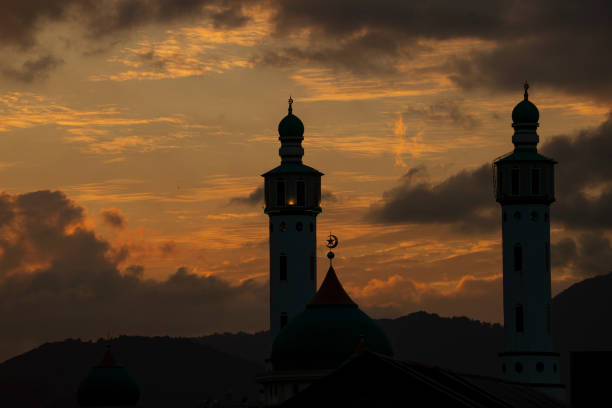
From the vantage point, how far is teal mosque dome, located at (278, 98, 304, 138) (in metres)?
122

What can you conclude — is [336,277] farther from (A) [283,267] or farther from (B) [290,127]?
(B) [290,127]

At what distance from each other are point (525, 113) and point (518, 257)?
10.3 m

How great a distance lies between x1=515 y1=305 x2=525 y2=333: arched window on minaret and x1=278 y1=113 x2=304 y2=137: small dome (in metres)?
20.1

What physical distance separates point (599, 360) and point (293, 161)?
26636 millimetres

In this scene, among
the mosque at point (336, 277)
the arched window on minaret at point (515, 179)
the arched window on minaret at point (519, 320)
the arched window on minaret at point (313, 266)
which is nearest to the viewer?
the mosque at point (336, 277)

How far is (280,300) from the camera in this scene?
118 m

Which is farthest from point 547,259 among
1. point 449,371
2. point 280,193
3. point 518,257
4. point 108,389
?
point 449,371

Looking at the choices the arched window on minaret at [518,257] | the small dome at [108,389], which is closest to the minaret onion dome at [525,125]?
the arched window on minaret at [518,257]

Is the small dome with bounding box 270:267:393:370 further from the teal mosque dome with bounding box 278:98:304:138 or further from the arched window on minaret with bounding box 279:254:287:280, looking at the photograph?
the teal mosque dome with bounding box 278:98:304:138

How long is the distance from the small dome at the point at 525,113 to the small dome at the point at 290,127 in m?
15.3

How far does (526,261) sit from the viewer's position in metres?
117

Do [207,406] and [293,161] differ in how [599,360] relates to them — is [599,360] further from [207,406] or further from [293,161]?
[207,406]

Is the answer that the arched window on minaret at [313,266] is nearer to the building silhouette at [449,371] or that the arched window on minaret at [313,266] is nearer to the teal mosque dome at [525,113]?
the building silhouette at [449,371]

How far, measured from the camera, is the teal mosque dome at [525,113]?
119m
